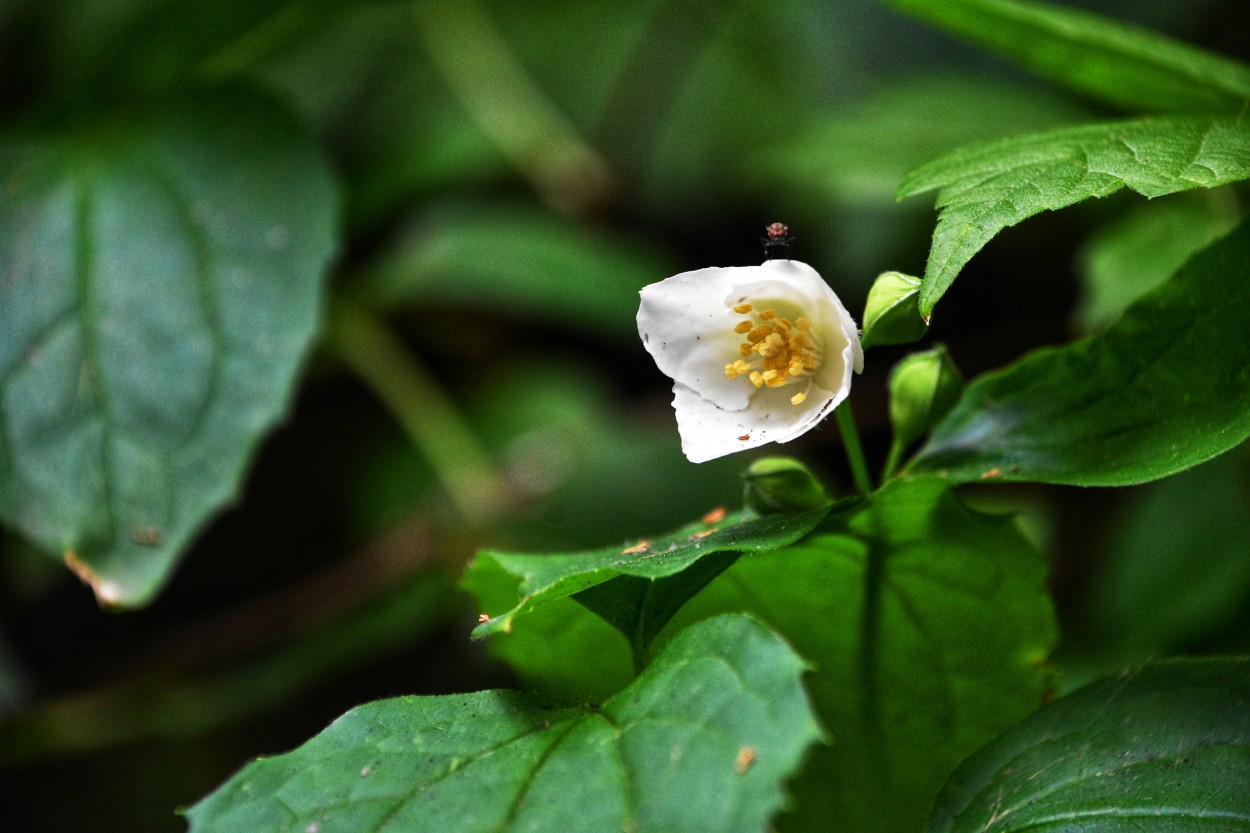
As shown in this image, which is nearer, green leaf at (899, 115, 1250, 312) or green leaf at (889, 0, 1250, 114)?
green leaf at (899, 115, 1250, 312)

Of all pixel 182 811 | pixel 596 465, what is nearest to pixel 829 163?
pixel 596 465

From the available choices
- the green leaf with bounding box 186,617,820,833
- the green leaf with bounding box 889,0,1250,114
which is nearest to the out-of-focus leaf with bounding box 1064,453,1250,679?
the green leaf with bounding box 889,0,1250,114

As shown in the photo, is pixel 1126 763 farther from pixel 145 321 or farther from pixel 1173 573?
pixel 145 321

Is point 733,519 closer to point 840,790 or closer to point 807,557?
point 807,557

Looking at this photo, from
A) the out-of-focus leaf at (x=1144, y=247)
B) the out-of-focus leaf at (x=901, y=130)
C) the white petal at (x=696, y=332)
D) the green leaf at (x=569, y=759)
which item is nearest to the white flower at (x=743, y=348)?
the white petal at (x=696, y=332)

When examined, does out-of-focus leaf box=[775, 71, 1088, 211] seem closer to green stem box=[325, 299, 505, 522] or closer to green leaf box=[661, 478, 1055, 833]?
green stem box=[325, 299, 505, 522]

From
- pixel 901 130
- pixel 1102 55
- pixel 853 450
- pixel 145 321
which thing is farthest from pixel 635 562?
pixel 901 130

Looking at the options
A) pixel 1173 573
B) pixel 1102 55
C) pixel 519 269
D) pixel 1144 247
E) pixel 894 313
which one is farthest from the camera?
pixel 519 269
